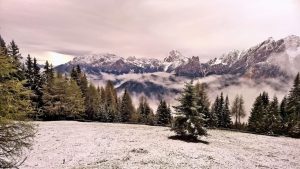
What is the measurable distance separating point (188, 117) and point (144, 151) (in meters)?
9.78

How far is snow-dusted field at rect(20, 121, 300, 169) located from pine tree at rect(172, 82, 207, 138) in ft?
7.75

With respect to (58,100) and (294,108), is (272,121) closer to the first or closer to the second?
(294,108)

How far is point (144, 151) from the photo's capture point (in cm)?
3412

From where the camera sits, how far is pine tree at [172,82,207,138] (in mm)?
41688

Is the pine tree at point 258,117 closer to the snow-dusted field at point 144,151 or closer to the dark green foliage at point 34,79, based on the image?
the snow-dusted field at point 144,151

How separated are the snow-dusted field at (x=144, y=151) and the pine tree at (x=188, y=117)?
2.36m

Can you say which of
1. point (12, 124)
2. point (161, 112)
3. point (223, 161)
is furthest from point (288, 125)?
point (12, 124)

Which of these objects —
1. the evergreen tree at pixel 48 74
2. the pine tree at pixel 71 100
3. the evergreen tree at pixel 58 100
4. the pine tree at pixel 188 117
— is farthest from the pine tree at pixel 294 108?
the evergreen tree at pixel 48 74

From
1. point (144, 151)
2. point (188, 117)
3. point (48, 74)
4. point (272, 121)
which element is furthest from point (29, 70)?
point (272, 121)

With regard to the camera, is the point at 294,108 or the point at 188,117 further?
the point at 294,108

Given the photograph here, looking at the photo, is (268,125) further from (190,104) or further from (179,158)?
(179,158)

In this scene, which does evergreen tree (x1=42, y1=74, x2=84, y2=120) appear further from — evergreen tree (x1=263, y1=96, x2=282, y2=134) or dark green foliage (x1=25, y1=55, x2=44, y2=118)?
evergreen tree (x1=263, y1=96, x2=282, y2=134)

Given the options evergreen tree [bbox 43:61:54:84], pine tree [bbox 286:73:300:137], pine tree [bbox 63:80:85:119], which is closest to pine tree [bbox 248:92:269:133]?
pine tree [bbox 286:73:300:137]

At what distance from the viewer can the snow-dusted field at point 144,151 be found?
30.3 m
